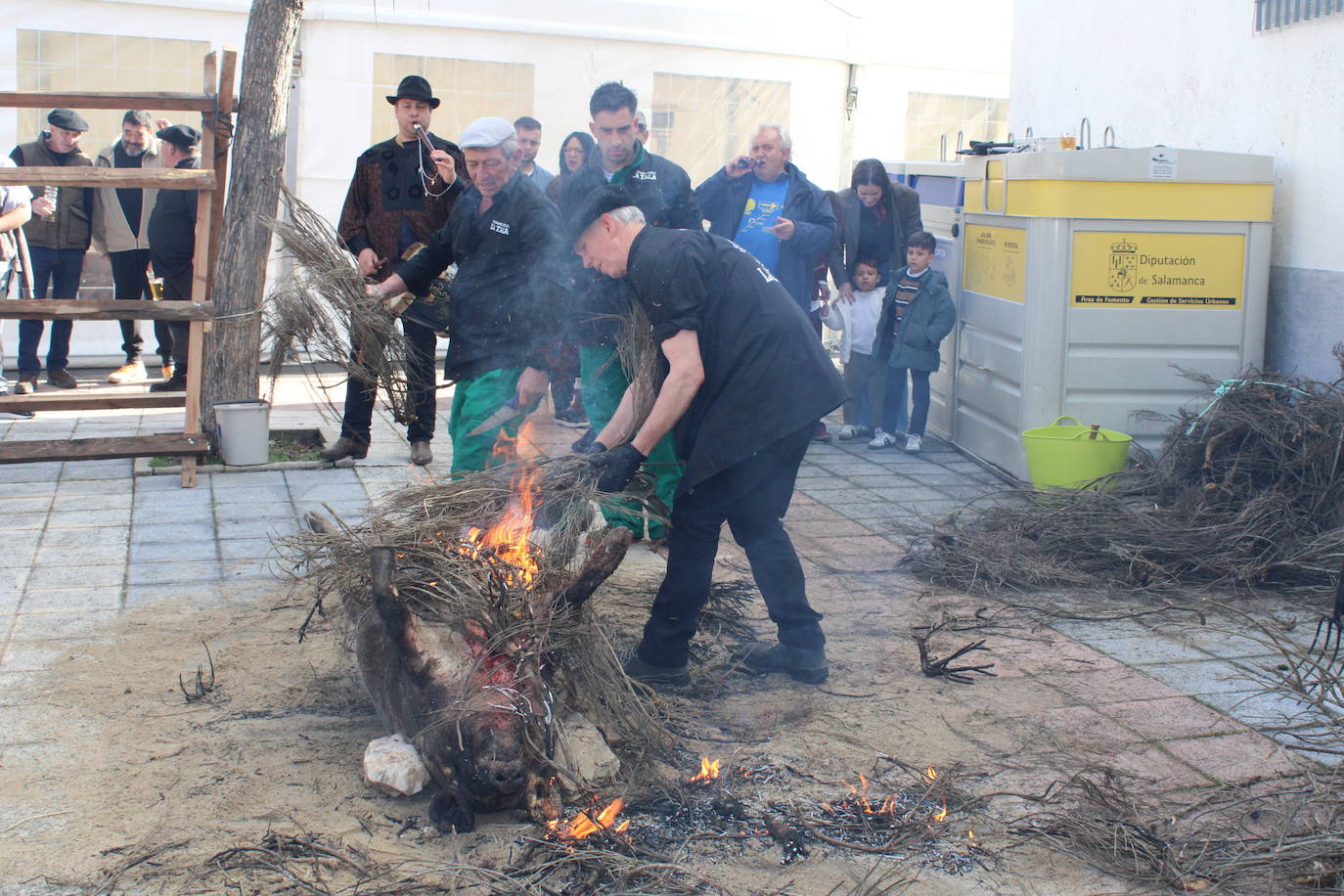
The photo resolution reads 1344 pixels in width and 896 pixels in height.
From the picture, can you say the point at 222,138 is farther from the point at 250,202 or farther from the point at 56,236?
the point at 56,236

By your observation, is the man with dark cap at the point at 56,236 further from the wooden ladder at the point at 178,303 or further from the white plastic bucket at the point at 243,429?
the white plastic bucket at the point at 243,429

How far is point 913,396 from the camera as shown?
861cm

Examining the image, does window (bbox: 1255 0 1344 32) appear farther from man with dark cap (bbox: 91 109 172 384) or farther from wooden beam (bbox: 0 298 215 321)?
man with dark cap (bbox: 91 109 172 384)

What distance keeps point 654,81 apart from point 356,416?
558cm

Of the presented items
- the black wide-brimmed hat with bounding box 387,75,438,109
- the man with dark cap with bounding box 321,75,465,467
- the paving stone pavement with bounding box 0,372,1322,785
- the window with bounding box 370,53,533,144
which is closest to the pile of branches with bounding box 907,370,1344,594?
the paving stone pavement with bounding box 0,372,1322,785

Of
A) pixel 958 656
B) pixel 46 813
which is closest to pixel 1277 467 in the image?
pixel 958 656

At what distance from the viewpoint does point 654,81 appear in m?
11.6

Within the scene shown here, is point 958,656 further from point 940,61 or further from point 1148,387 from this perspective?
point 940,61

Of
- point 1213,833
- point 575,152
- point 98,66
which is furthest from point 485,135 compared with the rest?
point 98,66

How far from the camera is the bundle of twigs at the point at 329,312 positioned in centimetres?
614

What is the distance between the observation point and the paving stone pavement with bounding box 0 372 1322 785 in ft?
13.6

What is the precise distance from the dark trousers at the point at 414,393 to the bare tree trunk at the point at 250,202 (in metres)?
0.88

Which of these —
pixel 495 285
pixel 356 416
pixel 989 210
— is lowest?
pixel 356 416

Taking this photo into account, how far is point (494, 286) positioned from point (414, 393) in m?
1.30
